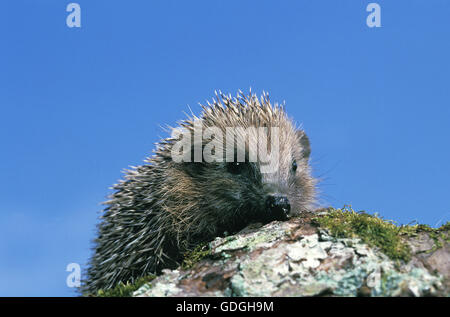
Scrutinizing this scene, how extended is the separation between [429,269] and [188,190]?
420 cm

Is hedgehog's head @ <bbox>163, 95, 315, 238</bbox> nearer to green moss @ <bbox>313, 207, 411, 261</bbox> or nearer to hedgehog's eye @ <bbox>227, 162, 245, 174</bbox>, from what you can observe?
hedgehog's eye @ <bbox>227, 162, 245, 174</bbox>

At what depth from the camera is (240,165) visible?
7500mm

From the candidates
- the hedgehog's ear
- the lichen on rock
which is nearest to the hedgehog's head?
the hedgehog's ear

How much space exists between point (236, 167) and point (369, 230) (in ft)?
9.35

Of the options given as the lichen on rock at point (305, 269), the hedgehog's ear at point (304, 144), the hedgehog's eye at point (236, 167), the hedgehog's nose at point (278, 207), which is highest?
the hedgehog's ear at point (304, 144)

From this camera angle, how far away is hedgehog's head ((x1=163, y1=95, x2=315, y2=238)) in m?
7.05

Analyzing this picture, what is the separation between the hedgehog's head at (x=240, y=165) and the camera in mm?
7047

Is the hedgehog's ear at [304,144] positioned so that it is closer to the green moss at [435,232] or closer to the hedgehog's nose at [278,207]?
the hedgehog's nose at [278,207]

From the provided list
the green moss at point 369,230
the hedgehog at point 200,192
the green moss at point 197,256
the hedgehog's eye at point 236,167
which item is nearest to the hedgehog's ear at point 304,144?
the hedgehog at point 200,192

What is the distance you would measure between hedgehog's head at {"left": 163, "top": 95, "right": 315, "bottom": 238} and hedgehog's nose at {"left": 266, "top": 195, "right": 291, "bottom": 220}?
2cm

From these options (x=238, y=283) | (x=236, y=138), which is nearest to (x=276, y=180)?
(x=236, y=138)

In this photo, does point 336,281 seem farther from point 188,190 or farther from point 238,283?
point 188,190

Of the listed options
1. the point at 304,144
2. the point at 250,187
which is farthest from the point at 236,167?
the point at 304,144

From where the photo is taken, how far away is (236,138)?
7645mm
